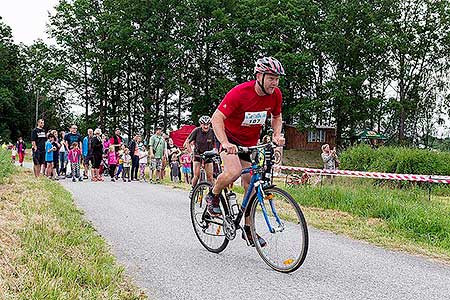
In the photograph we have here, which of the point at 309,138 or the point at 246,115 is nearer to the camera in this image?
the point at 246,115

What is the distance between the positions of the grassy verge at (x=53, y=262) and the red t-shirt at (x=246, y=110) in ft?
6.57

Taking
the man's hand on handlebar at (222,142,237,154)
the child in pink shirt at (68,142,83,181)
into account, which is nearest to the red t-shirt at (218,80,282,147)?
the man's hand on handlebar at (222,142,237,154)

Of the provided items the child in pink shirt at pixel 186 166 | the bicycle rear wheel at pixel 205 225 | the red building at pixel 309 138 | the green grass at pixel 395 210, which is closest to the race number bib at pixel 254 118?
the bicycle rear wheel at pixel 205 225

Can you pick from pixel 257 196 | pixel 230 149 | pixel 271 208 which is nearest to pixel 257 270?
pixel 271 208

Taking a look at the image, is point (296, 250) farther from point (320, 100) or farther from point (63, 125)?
point (63, 125)

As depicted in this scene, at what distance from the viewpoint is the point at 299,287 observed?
4.67 m

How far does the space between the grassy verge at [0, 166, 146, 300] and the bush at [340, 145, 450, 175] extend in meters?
14.7

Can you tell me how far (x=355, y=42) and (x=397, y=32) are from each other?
4.78 m

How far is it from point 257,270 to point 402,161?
15.0 meters

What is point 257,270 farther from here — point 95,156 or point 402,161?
point 402,161

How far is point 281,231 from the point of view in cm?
524

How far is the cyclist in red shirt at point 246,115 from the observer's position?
5449 millimetres

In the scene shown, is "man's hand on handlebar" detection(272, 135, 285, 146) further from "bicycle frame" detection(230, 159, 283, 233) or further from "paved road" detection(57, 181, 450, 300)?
"paved road" detection(57, 181, 450, 300)

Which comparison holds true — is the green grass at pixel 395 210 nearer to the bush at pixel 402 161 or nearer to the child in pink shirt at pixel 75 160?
the bush at pixel 402 161
